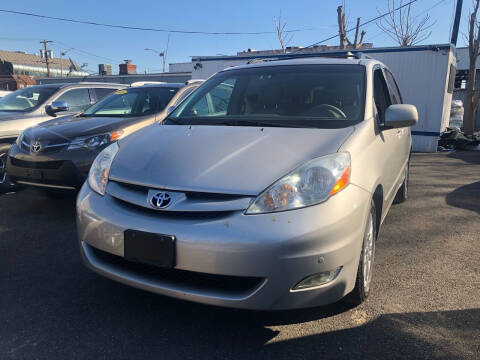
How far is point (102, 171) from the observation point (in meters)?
2.62

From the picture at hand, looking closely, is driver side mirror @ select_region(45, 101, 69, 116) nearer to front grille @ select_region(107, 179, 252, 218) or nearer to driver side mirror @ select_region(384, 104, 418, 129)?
front grille @ select_region(107, 179, 252, 218)

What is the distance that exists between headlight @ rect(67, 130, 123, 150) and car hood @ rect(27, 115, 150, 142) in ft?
0.18

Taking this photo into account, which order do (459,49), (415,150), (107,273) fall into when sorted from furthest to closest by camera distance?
(459,49), (415,150), (107,273)

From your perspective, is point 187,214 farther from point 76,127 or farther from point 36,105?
point 36,105

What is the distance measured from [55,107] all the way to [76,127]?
1.35 metres

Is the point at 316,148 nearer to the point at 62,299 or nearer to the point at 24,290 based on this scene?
the point at 62,299

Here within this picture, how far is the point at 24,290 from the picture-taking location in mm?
2803

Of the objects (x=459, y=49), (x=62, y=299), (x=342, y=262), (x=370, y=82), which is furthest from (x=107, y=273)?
(x=459, y=49)

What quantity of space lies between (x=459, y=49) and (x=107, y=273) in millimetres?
25486

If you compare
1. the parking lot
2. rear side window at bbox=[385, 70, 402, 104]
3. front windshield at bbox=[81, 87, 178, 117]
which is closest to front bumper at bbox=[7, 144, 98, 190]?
the parking lot

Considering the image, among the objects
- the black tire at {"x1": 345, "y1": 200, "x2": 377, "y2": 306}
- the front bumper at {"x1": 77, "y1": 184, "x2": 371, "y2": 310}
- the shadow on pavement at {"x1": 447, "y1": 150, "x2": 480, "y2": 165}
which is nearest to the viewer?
the front bumper at {"x1": 77, "y1": 184, "x2": 371, "y2": 310}

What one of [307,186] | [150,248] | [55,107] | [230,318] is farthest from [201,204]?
[55,107]

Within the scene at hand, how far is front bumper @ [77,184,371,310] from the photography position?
1.95m

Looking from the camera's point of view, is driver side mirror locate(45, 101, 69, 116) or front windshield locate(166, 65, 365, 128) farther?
driver side mirror locate(45, 101, 69, 116)
